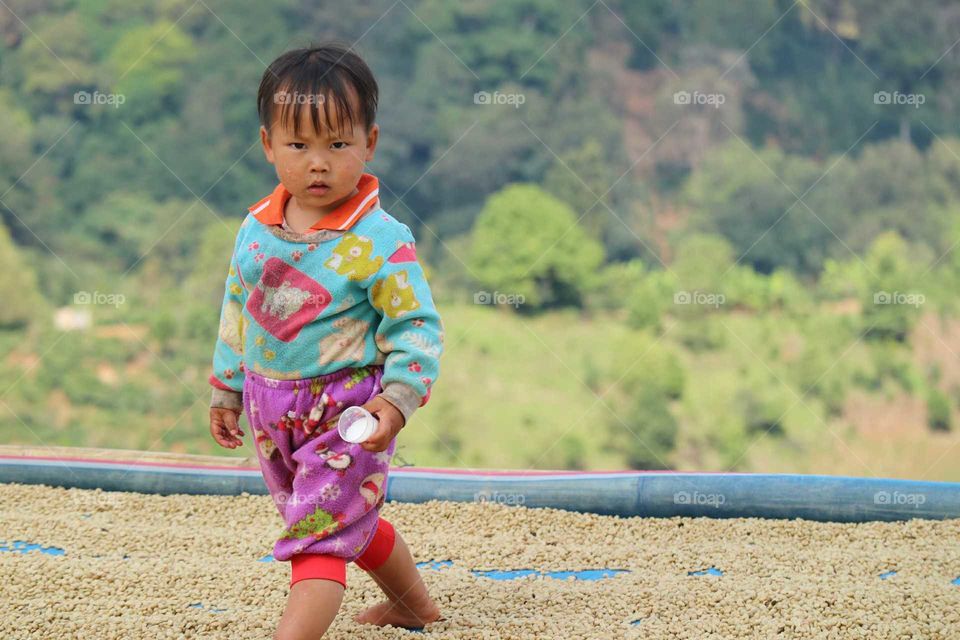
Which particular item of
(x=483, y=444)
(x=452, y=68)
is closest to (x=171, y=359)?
(x=483, y=444)

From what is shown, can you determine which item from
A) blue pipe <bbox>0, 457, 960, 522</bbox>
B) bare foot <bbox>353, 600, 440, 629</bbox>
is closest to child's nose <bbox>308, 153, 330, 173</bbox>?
bare foot <bbox>353, 600, 440, 629</bbox>

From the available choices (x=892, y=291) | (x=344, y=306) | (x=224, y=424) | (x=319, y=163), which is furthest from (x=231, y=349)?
(x=892, y=291)

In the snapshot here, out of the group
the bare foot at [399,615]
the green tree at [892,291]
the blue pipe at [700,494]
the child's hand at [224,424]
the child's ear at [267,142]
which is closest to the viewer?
the child's ear at [267,142]

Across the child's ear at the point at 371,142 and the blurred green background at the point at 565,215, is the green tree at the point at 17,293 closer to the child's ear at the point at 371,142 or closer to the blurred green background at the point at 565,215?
the blurred green background at the point at 565,215

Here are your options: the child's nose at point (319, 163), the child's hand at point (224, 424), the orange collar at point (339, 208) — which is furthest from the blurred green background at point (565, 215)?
the child's nose at point (319, 163)

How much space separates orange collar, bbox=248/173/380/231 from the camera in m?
1.94

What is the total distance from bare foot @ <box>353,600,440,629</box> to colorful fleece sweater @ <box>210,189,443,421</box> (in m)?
0.46

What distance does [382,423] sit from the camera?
73.0 inches

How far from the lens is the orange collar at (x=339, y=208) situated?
1938mm

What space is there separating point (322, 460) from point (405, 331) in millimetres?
231

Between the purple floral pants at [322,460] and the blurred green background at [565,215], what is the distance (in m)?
12.6

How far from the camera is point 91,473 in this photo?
3.27m

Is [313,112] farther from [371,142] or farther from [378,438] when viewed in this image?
[378,438]

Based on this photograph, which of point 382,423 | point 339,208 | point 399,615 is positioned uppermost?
point 339,208
